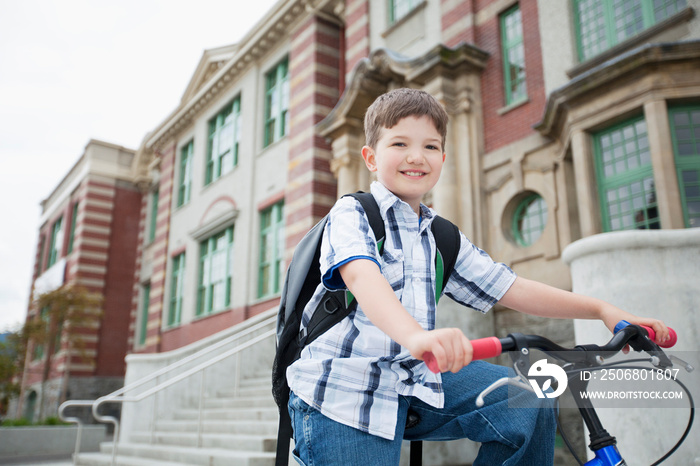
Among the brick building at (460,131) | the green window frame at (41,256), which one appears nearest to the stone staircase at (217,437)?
the brick building at (460,131)

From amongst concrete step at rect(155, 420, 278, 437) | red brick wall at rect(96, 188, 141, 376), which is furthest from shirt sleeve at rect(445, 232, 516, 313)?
red brick wall at rect(96, 188, 141, 376)

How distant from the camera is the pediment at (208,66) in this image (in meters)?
19.8

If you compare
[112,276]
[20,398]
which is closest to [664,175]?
[112,276]

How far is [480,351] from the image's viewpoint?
146 centimetres

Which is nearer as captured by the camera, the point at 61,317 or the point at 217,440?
the point at 217,440

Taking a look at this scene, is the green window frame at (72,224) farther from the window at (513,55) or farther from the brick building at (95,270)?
the window at (513,55)

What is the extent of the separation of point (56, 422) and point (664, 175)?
1592cm

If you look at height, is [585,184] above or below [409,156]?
above

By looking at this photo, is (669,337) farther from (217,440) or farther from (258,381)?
(258,381)

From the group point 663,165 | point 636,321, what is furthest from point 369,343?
point 663,165

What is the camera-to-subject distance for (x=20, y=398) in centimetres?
2838

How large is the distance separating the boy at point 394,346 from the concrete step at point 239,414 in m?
6.36

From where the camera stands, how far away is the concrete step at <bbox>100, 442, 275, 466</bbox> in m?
6.51

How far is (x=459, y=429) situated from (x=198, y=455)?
249 inches
